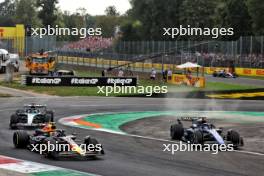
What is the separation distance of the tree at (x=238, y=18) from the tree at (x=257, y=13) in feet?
16.3

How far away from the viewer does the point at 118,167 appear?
13.7 m

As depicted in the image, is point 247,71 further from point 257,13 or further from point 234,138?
point 234,138

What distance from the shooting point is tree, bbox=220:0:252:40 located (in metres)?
85.1

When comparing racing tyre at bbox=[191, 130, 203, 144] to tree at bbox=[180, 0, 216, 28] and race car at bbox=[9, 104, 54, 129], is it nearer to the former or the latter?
race car at bbox=[9, 104, 54, 129]

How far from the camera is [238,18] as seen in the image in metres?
85.2

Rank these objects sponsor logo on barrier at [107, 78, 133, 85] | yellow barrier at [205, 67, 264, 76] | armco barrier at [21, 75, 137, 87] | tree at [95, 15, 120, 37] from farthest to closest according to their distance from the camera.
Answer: tree at [95, 15, 120, 37]
yellow barrier at [205, 67, 264, 76]
armco barrier at [21, 75, 137, 87]
sponsor logo on barrier at [107, 78, 133, 85]

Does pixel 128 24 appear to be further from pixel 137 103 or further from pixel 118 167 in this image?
pixel 118 167

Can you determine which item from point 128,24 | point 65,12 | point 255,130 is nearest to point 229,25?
point 128,24

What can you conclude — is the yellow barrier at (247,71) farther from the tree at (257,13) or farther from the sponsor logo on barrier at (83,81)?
the sponsor logo on barrier at (83,81)

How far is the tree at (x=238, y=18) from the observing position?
85.1m

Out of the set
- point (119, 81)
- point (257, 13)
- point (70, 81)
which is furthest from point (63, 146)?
point (257, 13)

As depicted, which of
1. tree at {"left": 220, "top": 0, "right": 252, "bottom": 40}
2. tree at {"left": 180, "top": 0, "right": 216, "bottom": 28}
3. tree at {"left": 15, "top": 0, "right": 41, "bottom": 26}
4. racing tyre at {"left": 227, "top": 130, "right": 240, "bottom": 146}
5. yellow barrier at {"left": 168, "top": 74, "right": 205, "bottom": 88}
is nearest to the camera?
racing tyre at {"left": 227, "top": 130, "right": 240, "bottom": 146}

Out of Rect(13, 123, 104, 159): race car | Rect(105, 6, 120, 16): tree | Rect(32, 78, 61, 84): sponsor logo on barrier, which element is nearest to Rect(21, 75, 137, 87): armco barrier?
Rect(32, 78, 61, 84): sponsor logo on barrier

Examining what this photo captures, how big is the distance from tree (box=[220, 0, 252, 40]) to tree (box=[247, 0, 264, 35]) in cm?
498
